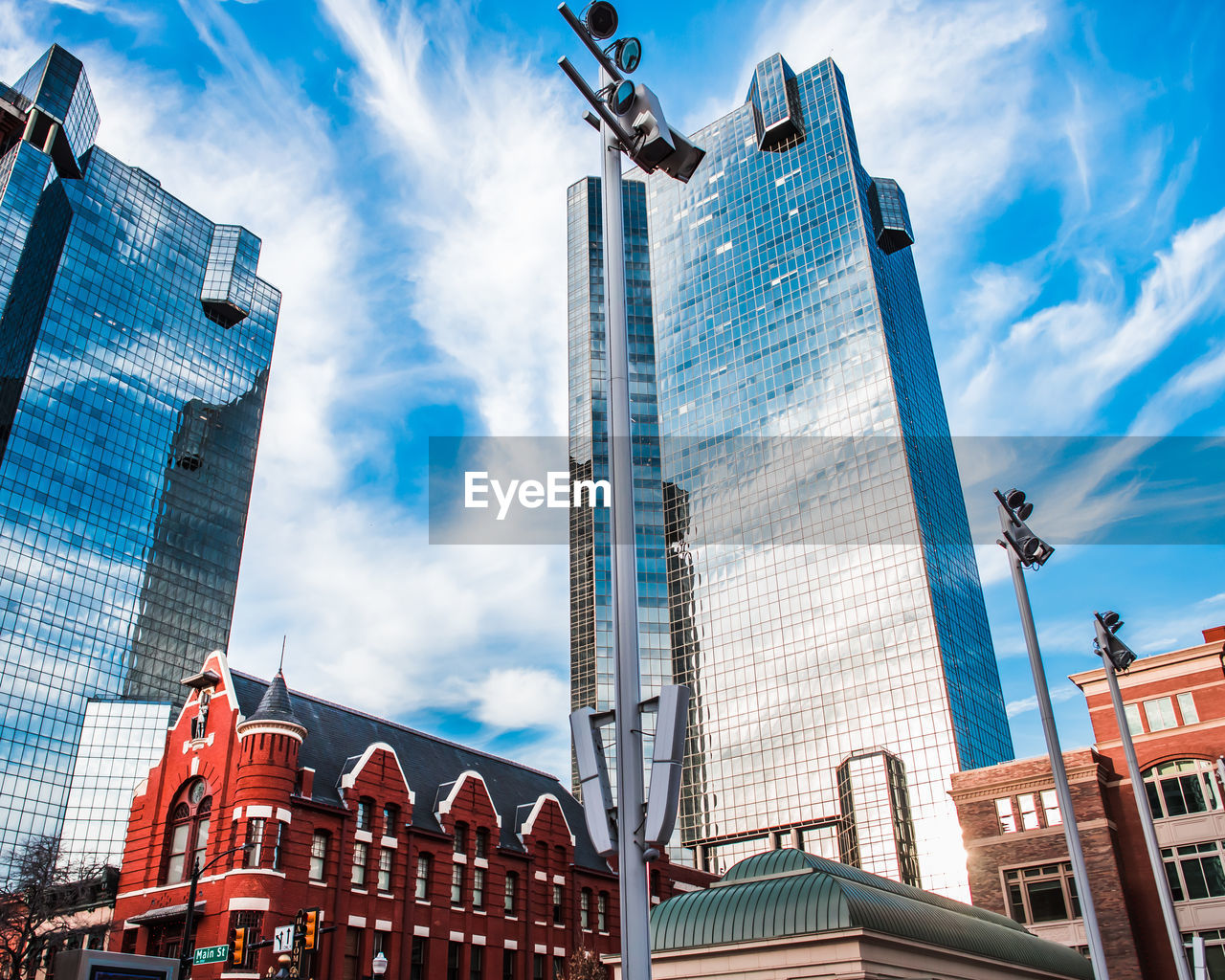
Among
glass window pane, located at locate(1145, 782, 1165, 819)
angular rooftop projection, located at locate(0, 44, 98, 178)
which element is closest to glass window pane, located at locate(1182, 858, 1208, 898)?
glass window pane, located at locate(1145, 782, 1165, 819)

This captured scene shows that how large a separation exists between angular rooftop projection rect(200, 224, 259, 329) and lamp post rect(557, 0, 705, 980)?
18531 centimetres

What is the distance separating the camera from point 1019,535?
76.2ft

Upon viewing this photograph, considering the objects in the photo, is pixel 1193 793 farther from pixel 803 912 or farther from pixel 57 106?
pixel 57 106

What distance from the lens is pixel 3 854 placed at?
122 m

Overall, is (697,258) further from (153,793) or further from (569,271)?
(153,793)

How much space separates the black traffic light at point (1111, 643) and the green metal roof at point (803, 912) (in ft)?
33.5

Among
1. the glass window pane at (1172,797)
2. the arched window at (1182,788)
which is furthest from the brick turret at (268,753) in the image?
the glass window pane at (1172,797)

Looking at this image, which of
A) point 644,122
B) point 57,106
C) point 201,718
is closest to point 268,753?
point 201,718

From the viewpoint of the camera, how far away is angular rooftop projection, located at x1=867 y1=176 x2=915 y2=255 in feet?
492

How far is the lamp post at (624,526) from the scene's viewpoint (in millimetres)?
9656

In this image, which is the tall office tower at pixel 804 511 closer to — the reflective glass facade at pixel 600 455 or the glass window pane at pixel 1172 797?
the reflective glass facade at pixel 600 455

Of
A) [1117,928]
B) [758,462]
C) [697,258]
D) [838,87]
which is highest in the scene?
[838,87]

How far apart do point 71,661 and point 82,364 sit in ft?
153

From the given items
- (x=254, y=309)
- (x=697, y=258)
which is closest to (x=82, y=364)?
(x=254, y=309)
